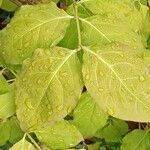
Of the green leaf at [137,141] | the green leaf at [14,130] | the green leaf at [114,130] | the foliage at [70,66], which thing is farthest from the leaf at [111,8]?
the green leaf at [114,130]

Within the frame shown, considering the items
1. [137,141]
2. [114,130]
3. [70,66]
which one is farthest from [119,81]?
[114,130]

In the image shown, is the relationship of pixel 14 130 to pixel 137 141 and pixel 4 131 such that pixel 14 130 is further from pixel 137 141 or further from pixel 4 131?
pixel 137 141

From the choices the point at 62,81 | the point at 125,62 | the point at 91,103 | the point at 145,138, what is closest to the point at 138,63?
the point at 125,62

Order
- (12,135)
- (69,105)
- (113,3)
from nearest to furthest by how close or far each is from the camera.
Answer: (69,105), (113,3), (12,135)

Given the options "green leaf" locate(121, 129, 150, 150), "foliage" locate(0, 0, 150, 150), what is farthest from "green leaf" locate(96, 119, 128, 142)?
"foliage" locate(0, 0, 150, 150)

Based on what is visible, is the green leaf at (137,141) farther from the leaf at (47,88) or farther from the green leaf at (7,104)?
the leaf at (47,88)

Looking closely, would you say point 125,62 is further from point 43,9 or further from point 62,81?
point 43,9
